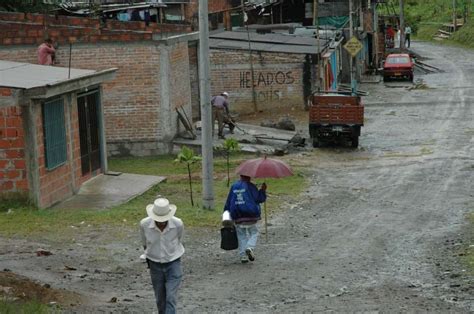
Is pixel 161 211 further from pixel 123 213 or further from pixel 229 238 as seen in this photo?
pixel 123 213

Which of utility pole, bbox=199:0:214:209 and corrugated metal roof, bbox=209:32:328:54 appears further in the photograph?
corrugated metal roof, bbox=209:32:328:54

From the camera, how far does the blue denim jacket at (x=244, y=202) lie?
1374 cm

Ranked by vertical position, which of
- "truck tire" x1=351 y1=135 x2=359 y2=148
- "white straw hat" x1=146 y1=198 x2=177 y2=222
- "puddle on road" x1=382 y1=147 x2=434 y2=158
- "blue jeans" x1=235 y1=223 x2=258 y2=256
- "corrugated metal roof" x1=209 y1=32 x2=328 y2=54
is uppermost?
"corrugated metal roof" x1=209 y1=32 x2=328 y2=54

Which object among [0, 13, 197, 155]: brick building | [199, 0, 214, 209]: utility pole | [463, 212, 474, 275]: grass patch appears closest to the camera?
[463, 212, 474, 275]: grass patch

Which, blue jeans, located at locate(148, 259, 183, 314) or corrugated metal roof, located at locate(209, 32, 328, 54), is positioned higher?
corrugated metal roof, located at locate(209, 32, 328, 54)

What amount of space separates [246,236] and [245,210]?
457mm

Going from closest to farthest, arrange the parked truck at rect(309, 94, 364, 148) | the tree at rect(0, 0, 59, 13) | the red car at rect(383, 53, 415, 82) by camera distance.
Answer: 1. the parked truck at rect(309, 94, 364, 148)
2. the tree at rect(0, 0, 59, 13)
3. the red car at rect(383, 53, 415, 82)

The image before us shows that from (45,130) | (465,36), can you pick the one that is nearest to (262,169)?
(45,130)

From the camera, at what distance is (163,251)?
33.1 feet

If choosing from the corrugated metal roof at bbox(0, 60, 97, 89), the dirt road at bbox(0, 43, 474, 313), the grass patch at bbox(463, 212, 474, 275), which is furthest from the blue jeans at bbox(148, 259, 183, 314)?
the corrugated metal roof at bbox(0, 60, 97, 89)

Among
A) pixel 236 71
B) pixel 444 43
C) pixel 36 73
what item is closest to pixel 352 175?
pixel 36 73

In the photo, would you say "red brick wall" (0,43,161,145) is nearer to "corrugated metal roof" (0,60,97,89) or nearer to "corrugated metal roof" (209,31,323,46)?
"corrugated metal roof" (0,60,97,89)

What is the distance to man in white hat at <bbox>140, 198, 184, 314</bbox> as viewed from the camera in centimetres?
1006

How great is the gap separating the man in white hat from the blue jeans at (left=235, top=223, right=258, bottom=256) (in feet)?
12.4
